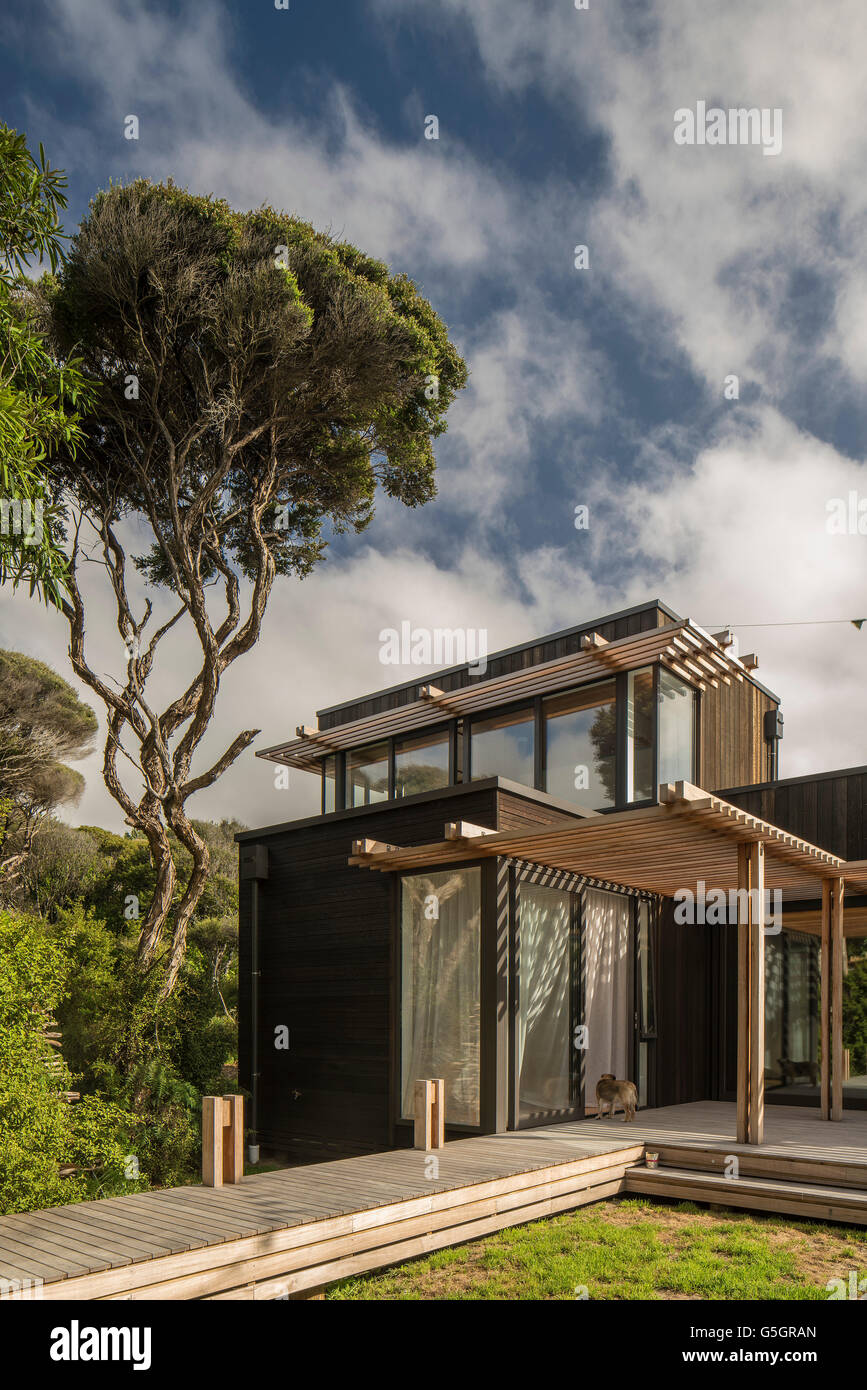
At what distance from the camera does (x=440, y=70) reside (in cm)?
1322

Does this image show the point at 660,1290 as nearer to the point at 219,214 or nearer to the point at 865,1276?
the point at 865,1276

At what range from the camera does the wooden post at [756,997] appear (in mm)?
7516

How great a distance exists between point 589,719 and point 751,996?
14.9ft

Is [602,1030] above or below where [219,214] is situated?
below

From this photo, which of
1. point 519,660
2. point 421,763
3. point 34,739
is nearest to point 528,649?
point 519,660

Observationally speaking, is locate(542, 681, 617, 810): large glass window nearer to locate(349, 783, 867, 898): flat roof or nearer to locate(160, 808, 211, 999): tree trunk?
locate(349, 783, 867, 898): flat roof

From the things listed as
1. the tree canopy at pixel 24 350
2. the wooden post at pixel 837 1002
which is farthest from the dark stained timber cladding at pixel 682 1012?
the tree canopy at pixel 24 350

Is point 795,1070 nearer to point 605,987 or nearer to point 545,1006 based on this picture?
point 605,987

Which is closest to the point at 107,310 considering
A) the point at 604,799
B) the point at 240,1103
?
the point at 604,799

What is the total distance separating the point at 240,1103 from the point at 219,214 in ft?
35.8

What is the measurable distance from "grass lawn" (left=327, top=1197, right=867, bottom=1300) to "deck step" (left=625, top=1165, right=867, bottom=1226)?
86 mm

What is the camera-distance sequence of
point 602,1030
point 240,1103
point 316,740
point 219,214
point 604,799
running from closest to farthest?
point 240,1103 < point 602,1030 < point 604,799 < point 219,214 < point 316,740

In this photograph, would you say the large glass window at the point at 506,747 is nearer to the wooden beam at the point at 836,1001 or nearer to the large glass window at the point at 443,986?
the large glass window at the point at 443,986

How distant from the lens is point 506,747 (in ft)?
41.3
